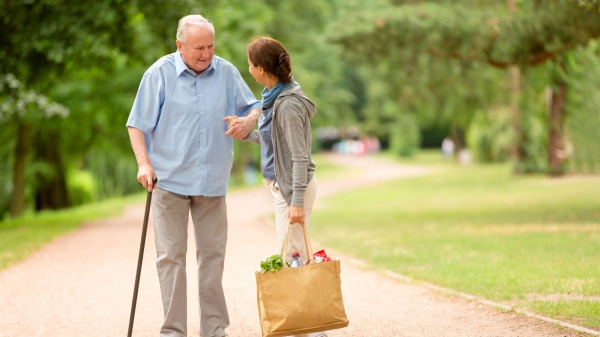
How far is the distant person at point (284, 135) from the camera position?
502cm

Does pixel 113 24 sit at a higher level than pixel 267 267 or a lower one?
higher

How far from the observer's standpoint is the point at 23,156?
20.9m

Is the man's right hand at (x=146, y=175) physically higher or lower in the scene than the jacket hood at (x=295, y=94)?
lower

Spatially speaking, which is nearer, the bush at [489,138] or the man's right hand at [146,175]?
the man's right hand at [146,175]

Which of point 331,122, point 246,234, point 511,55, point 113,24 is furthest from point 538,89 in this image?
point 331,122

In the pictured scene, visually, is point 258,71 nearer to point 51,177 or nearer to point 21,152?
point 21,152

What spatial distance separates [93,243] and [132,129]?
8595 mm

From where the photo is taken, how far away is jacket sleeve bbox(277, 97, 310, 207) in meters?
5.00

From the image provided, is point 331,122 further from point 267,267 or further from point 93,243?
point 267,267

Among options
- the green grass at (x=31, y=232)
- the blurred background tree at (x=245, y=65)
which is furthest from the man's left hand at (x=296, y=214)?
the green grass at (x=31, y=232)

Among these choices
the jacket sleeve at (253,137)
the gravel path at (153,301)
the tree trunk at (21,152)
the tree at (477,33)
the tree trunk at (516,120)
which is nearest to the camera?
the jacket sleeve at (253,137)

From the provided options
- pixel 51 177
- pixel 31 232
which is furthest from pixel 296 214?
pixel 51 177

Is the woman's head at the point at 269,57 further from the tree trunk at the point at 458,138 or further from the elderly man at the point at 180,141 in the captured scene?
the tree trunk at the point at 458,138

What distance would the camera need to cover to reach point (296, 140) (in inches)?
197
